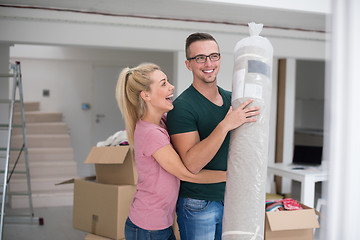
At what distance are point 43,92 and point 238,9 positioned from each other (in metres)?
4.88

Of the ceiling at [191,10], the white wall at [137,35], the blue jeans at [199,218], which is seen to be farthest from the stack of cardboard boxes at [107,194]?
the white wall at [137,35]

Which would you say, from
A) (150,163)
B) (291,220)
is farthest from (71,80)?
(150,163)

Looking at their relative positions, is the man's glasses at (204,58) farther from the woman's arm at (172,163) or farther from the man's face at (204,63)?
the woman's arm at (172,163)

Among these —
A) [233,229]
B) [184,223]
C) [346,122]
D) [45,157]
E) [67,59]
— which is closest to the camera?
[346,122]

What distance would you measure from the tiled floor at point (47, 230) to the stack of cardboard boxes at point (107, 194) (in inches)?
41.6

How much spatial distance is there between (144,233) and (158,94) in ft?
Result: 2.03

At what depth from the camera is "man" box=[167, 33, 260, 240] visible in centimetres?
167

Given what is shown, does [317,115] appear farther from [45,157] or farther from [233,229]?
[233,229]

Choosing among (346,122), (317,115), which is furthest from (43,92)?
(346,122)

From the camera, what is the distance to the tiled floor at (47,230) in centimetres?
408

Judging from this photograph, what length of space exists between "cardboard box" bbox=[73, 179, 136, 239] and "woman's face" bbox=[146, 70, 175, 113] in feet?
4.75

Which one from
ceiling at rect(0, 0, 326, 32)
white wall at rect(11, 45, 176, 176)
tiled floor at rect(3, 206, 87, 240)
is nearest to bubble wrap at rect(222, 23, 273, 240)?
ceiling at rect(0, 0, 326, 32)

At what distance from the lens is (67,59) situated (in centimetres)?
751

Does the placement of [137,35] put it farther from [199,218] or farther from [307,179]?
[199,218]
